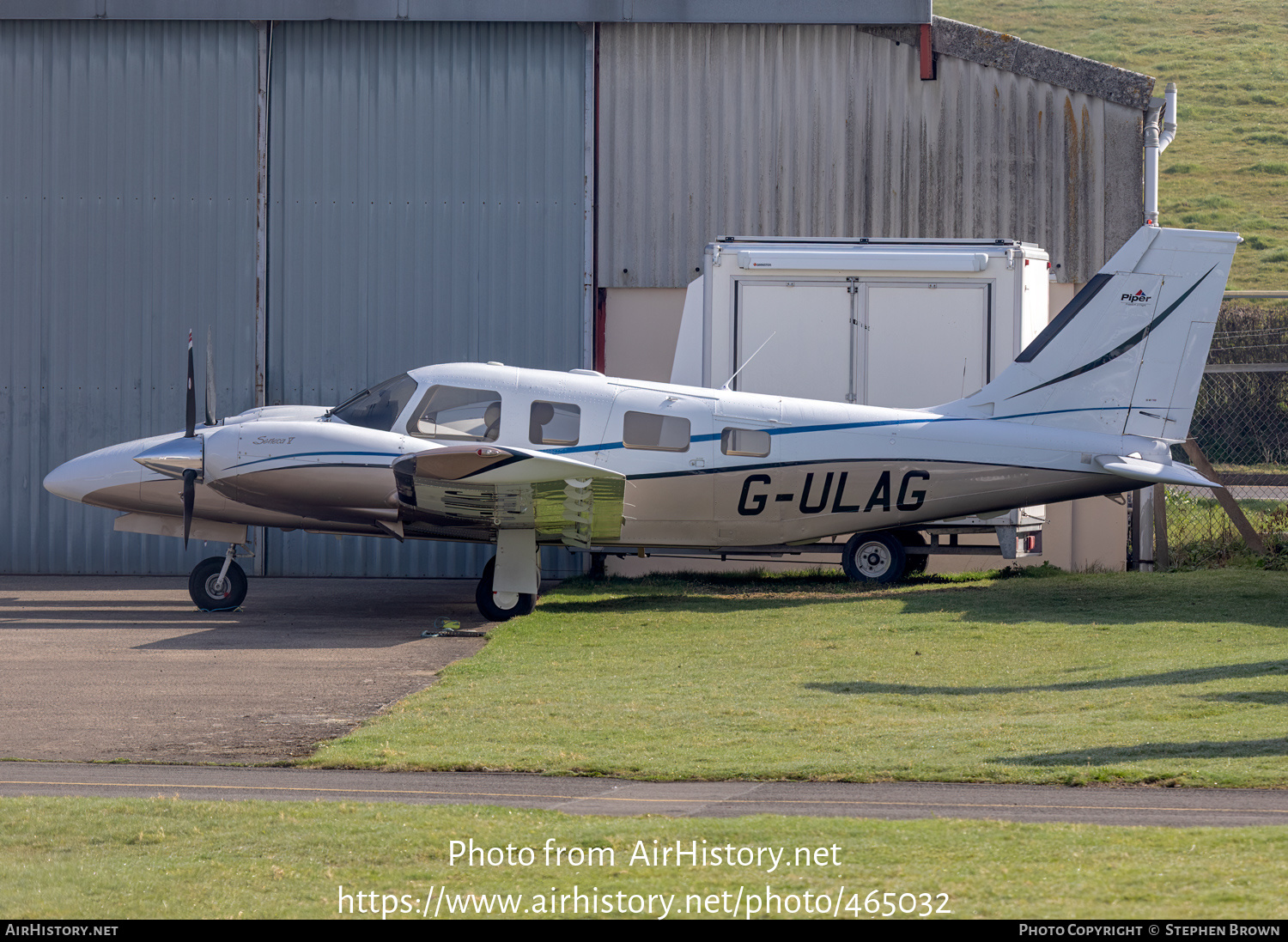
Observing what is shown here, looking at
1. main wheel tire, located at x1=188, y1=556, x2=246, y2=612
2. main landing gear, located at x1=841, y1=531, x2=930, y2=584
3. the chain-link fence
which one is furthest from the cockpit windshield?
the chain-link fence

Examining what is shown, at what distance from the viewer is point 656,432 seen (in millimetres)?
14016

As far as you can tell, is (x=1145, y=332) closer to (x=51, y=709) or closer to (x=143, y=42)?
(x=51, y=709)

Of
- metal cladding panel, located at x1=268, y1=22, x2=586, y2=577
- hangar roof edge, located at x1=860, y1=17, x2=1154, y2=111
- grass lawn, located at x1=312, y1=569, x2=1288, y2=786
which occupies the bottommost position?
grass lawn, located at x1=312, y1=569, x2=1288, y2=786

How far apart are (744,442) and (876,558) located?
2.64 meters

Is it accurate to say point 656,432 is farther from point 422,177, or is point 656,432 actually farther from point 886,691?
point 422,177

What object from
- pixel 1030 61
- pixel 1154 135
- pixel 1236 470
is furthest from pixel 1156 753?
pixel 1030 61

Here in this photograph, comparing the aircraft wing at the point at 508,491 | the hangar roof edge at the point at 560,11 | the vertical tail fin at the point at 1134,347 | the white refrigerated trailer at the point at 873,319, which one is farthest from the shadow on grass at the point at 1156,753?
the hangar roof edge at the point at 560,11

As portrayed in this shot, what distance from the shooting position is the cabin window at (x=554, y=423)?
13.8 m

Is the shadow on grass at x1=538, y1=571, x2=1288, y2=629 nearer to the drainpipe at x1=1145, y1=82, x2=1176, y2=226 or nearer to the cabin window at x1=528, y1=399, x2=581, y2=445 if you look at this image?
the cabin window at x1=528, y1=399, x2=581, y2=445

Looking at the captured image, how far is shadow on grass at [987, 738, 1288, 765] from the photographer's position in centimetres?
692

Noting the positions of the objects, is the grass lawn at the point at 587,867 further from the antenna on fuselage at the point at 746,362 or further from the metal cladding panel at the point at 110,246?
the metal cladding panel at the point at 110,246

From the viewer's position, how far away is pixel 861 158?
19141 millimetres

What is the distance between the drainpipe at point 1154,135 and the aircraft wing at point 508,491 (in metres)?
9.83

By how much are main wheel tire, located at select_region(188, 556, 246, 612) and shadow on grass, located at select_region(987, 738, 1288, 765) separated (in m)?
9.70
